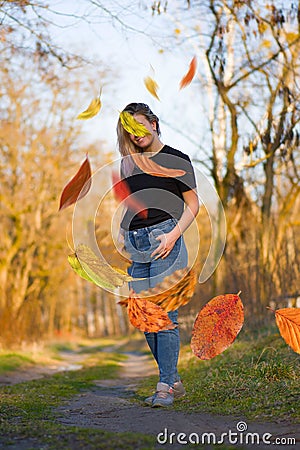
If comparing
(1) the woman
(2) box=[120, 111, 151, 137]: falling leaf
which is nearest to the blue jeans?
(1) the woman

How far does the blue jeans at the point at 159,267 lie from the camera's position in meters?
4.16

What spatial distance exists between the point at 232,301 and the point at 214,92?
34.7 feet

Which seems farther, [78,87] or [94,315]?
[94,315]

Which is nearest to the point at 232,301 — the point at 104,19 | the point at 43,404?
the point at 43,404

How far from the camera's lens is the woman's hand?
13.4 feet

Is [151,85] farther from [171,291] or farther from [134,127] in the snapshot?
[171,291]

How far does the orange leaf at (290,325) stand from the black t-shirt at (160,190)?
35.9 inches

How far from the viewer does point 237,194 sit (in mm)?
11688

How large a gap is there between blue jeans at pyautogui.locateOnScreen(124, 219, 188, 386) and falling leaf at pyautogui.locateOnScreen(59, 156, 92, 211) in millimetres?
497

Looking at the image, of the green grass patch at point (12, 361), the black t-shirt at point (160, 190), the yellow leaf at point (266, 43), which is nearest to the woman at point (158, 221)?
the black t-shirt at point (160, 190)

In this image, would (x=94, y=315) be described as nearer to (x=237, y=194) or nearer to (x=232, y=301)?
(x=237, y=194)

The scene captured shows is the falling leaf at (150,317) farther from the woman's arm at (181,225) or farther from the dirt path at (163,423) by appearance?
the dirt path at (163,423)

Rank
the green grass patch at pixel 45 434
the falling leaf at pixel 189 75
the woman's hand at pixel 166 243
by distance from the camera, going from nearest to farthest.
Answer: the green grass patch at pixel 45 434 → the woman's hand at pixel 166 243 → the falling leaf at pixel 189 75

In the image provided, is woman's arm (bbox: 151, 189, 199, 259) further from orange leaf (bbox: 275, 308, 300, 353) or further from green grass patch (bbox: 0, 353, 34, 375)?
green grass patch (bbox: 0, 353, 34, 375)
